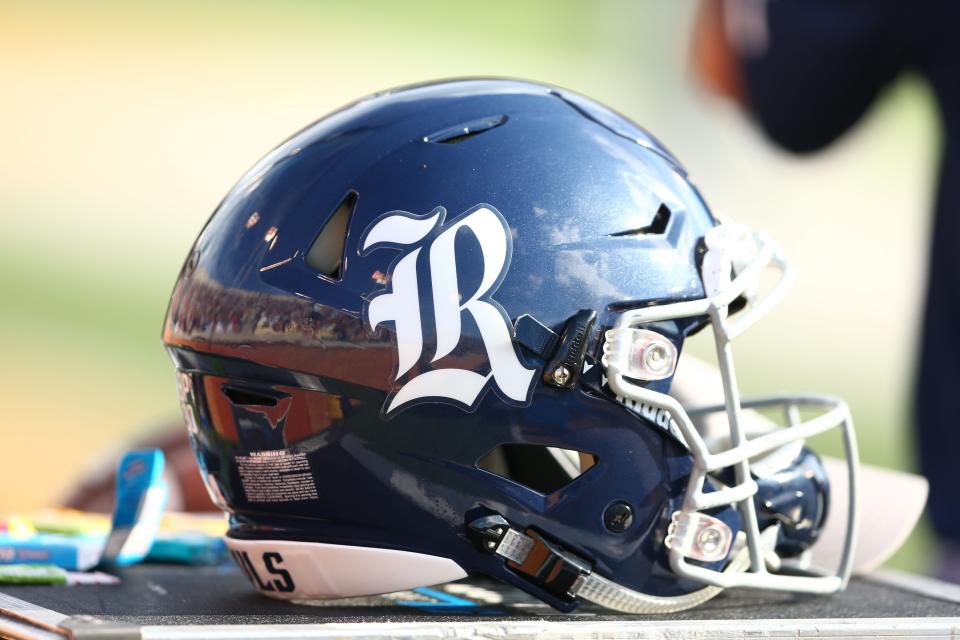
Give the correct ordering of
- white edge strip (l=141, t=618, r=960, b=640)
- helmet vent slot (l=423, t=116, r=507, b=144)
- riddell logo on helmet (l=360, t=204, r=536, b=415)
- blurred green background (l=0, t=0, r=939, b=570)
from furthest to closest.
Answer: blurred green background (l=0, t=0, r=939, b=570)
helmet vent slot (l=423, t=116, r=507, b=144)
riddell logo on helmet (l=360, t=204, r=536, b=415)
white edge strip (l=141, t=618, r=960, b=640)

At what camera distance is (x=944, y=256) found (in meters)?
3.44

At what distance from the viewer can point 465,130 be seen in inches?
55.9

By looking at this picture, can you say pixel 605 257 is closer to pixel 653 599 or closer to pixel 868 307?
pixel 653 599

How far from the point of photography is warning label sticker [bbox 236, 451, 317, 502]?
136cm

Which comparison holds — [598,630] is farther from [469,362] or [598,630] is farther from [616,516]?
[469,362]

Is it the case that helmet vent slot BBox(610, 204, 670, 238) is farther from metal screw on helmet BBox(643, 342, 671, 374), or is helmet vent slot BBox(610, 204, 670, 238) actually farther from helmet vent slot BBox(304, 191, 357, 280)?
helmet vent slot BBox(304, 191, 357, 280)

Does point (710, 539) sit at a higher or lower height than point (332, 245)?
lower

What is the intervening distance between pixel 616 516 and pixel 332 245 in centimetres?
45

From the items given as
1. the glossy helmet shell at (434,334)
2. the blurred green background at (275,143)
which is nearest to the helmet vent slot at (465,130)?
the glossy helmet shell at (434,334)

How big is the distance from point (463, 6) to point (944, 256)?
4.05 metres

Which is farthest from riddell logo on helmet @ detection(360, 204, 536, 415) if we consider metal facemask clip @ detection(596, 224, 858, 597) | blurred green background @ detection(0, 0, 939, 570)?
blurred green background @ detection(0, 0, 939, 570)

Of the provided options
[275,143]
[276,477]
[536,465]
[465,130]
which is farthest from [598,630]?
[275,143]

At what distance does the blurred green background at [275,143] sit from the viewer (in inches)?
241

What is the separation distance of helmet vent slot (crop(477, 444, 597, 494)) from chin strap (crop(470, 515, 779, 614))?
79mm
